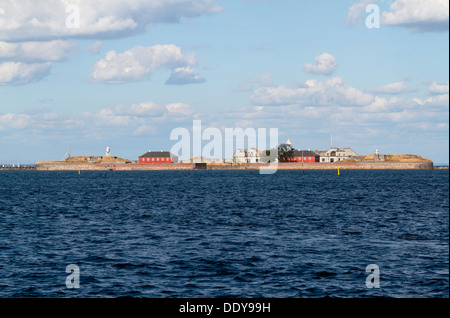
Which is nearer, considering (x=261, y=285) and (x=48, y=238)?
(x=261, y=285)

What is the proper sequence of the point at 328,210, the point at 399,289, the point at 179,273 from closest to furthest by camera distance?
the point at 399,289 < the point at 179,273 < the point at 328,210

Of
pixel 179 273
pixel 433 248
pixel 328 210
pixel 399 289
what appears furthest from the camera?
pixel 328 210

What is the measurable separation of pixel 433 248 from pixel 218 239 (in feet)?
48.2

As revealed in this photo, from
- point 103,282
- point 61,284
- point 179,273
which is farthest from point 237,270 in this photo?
point 61,284

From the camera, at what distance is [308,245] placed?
112ft

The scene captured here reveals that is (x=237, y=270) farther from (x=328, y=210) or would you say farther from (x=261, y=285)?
(x=328, y=210)

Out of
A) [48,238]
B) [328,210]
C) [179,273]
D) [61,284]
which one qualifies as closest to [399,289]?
[179,273]

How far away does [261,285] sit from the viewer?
911 inches
